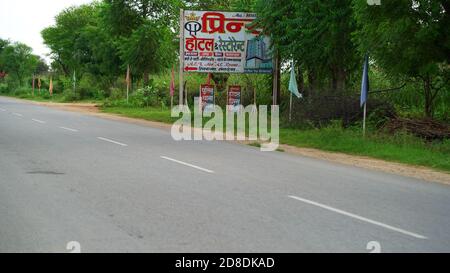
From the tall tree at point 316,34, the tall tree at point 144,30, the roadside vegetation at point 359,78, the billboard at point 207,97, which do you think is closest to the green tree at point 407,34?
the roadside vegetation at point 359,78

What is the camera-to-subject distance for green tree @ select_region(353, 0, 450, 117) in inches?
703

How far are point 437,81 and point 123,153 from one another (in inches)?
496

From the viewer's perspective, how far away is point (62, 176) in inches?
432

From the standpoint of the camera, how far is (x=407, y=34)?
18.2m

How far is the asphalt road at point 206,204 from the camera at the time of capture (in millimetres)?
6635

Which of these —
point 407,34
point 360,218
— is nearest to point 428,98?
point 407,34

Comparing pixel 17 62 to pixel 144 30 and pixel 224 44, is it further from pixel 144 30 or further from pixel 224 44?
pixel 224 44

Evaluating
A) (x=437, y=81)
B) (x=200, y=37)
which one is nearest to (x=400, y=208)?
(x=437, y=81)

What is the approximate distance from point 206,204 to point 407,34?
38.9 feet

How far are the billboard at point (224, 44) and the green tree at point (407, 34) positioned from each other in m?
9.88

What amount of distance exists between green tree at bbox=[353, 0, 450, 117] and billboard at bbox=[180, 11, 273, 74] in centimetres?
988

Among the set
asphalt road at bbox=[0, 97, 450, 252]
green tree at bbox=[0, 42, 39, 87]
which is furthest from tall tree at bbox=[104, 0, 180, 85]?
green tree at bbox=[0, 42, 39, 87]

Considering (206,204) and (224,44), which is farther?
(224,44)
